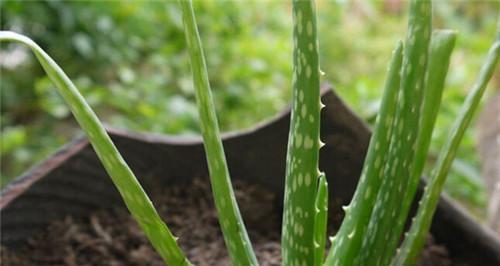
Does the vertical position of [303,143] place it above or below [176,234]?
above

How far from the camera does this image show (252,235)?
2.03 ft

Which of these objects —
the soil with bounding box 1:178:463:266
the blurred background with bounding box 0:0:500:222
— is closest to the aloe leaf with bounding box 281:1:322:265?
the soil with bounding box 1:178:463:266

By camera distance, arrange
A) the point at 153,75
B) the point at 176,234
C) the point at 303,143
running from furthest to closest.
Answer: the point at 153,75
the point at 176,234
the point at 303,143

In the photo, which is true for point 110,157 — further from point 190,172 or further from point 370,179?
point 190,172

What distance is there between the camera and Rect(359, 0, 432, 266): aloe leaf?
367 mm

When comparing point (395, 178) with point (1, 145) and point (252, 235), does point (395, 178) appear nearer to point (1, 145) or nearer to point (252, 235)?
point (252, 235)

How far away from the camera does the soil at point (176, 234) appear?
57 centimetres

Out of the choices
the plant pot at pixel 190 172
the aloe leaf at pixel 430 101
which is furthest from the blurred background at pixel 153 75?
the aloe leaf at pixel 430 101

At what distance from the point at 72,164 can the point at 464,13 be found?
2192 millimetres

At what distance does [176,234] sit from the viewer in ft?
1.98

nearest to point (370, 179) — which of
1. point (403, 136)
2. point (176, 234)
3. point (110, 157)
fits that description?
point (403, 136)

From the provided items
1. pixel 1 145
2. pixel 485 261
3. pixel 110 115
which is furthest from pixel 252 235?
pixel 110 115

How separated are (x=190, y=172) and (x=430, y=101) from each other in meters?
0.27

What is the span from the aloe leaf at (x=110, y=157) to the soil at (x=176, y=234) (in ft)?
0.54
